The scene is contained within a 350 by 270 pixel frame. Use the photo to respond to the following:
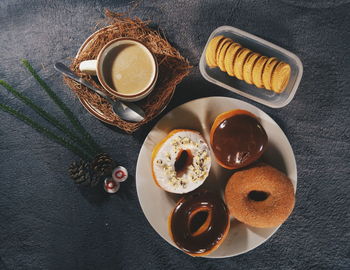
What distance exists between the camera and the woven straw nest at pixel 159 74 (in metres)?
1.05

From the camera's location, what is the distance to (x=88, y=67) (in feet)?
3.21

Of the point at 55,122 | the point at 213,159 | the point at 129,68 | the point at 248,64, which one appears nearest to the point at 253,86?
the point at 248,64

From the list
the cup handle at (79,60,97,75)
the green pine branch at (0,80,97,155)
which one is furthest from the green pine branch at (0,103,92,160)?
the cup handle at (79,60,97,75)

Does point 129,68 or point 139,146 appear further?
point 139,146

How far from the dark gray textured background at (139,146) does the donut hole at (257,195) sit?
0.13 metres

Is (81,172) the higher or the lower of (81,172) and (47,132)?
the lower

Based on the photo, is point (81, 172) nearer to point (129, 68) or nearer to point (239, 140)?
point (129, 68)

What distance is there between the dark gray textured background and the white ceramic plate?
0.08 meters

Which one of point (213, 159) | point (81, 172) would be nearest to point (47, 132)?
point (81, 172)

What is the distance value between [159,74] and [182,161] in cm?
28

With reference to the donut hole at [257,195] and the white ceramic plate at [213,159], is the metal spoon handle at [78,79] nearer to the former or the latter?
the white ceramic plate at [213,159]

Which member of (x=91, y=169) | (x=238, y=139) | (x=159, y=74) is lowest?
(x=91, y=169)

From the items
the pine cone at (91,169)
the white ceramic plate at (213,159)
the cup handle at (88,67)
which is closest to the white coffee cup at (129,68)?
the cup handle at (88,67)

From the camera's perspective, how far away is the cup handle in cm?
97
